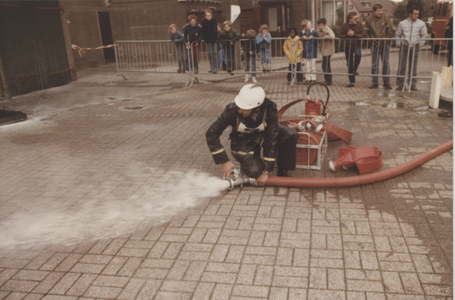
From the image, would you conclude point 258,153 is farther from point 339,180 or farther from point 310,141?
point 339,180

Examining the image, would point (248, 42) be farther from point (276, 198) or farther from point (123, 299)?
point (123, 299)

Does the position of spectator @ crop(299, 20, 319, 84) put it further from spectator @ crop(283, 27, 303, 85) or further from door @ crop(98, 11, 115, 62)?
door @ crop(98, 11, 115, 62)

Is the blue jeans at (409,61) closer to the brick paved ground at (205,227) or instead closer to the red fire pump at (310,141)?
the brick paved ground at (205,227)

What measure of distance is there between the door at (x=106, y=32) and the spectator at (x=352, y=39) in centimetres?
1438

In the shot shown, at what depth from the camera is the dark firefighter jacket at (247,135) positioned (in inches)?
187

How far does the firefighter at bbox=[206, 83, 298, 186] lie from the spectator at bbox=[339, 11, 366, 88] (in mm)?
6875

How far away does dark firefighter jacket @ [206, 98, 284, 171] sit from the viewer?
4742 millimetres

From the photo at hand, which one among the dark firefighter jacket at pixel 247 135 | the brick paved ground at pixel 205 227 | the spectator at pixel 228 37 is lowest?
the brick paved ground at pixel 205 227

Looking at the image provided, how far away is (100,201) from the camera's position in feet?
16.2

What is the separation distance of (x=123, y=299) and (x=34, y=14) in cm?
1236

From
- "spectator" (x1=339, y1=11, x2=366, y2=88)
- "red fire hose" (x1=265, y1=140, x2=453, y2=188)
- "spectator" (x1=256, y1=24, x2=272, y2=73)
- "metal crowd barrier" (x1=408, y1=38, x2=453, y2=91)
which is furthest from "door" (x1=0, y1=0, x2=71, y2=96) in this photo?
"metal crowd barrier" (x1=408, y1=38, x2=453, y2=91)

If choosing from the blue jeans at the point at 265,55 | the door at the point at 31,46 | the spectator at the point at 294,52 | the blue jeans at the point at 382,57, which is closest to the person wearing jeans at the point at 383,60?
the blue jeans at the point at 382,57

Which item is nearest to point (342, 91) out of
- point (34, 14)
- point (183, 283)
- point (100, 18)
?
point (183, 283)

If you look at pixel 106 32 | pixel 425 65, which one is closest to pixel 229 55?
pixel 425 65
